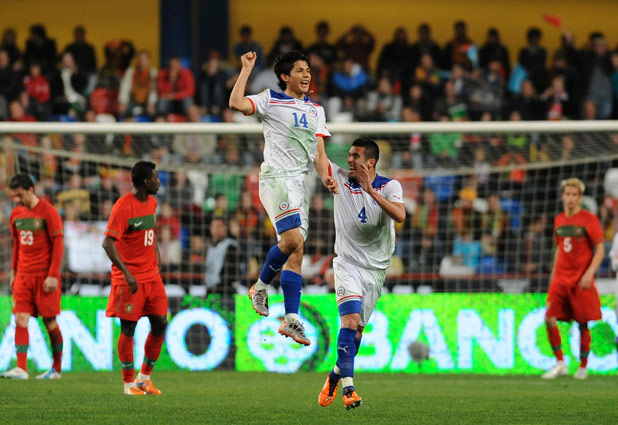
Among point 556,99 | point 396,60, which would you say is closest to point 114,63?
point 396,60

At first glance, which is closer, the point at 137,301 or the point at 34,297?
the point at 137,301

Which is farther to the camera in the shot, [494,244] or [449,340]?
[494,244]

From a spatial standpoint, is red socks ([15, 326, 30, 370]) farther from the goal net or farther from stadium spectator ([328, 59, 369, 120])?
stadium spectator ([328, 59, 369, 120])

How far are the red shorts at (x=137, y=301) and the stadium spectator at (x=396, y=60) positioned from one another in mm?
10068

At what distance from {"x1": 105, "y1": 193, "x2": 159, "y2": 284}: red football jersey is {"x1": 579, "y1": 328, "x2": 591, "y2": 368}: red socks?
5.26m

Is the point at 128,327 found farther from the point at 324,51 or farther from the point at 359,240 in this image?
the point at 324,51

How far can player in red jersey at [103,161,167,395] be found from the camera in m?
9.84

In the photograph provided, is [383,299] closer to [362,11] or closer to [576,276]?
[576,276]

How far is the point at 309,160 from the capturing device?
8867mm

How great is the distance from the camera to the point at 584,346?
12.6 meters

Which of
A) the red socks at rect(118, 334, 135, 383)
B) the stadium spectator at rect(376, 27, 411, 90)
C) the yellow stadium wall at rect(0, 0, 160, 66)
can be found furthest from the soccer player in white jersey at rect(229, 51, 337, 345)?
the yellow stadium wall at rect(0, 0, 160, 66)

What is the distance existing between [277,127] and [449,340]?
19.1 ft

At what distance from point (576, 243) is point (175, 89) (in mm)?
8475

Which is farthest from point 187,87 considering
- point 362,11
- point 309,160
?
point 309,160
